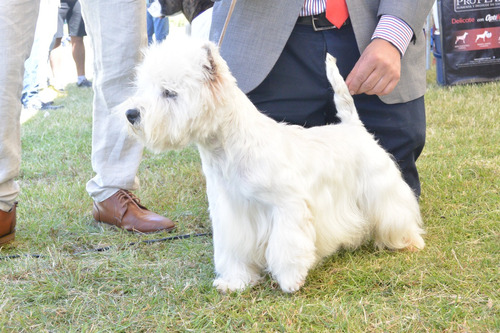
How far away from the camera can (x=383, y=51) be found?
2.10 m

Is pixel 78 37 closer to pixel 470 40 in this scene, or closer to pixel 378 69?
pixel 470 40

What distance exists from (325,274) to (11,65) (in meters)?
1.47

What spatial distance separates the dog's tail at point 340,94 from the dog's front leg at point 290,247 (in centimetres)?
52

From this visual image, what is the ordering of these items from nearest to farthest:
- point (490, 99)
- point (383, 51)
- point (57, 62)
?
point (383, 51) → point (490, 99) → point (57, 62)

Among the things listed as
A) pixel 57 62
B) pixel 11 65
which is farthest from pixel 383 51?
pixel 57 62

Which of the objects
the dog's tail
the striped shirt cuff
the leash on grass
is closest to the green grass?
the leash on grass

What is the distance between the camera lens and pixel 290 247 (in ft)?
5.95

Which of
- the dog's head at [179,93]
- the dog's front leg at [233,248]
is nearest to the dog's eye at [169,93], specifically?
the dog's head at [179,93]

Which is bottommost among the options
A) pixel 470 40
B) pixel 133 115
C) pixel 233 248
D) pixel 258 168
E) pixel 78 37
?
pixel 470 40

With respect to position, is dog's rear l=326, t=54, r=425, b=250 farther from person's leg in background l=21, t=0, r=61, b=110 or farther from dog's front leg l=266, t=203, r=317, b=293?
person's leg in background l=21, t=0, r=61, b=110

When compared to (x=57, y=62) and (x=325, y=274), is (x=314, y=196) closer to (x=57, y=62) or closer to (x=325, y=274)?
(x=325, y=274)

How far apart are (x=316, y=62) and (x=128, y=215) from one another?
108cm

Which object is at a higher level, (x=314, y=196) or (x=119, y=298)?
(x=314, y=196)

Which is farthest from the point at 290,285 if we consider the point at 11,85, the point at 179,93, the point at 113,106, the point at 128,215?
the point at 11,85
